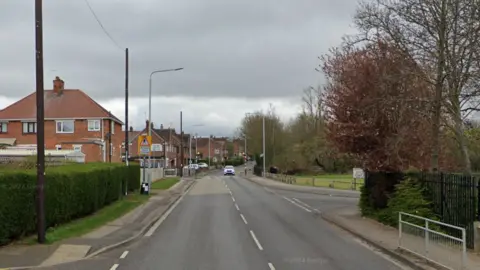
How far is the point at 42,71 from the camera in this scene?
54.7 ft

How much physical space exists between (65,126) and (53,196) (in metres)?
50.3

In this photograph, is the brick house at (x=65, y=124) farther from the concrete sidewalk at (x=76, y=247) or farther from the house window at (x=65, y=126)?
the concrete sidewalk at (x=76, y=247)

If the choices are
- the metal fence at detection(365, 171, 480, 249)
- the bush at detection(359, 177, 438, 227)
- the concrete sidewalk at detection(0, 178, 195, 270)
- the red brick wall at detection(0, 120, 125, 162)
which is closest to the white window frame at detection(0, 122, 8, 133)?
the red brick wall at detection(0, 120, 125, 162)

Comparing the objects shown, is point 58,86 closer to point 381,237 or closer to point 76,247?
point 76,247

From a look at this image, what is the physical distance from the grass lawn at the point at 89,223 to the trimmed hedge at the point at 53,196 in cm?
30

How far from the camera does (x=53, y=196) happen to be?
1919 cm

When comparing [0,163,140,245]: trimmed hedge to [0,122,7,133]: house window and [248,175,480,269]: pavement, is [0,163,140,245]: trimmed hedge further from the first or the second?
[0,122,7,133]: house window

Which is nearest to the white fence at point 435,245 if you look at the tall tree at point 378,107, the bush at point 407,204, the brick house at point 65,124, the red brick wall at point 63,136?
the bush at point 407,204

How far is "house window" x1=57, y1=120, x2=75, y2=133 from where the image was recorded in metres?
67.5

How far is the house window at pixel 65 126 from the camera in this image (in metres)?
67.5

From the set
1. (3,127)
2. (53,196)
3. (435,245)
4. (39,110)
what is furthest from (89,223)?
(3,127)

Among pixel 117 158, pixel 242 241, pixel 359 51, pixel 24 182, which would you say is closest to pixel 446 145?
pixel 359 51

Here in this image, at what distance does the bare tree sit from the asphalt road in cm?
565

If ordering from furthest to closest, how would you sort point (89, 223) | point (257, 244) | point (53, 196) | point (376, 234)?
1. point (89, 223)
2. point (376, 234)
3. point (53, 196)
4. point (257, 244)
